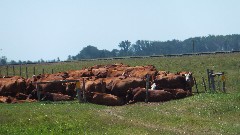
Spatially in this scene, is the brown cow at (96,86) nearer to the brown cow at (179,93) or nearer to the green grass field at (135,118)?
the green grass field at (135,118)

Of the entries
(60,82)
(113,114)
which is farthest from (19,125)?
(60,82)

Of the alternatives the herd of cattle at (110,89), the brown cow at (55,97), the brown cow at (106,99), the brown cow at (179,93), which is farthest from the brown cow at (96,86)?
the brown cow at (179,93)

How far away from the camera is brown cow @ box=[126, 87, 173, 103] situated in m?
28.9

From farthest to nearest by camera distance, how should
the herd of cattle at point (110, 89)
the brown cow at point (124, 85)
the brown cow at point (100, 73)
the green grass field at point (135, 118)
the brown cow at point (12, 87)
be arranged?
the brown cow at point (100, 73)
the brown cow at point (12, 87)
the brown cow at point (124, 85)
the herd of cattle at point (110, 89)
the green grass field at point (135, 118)

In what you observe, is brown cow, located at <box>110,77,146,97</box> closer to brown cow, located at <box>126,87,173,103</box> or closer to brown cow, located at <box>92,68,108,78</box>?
brown cow, located at <box>126,87,173,103</box>

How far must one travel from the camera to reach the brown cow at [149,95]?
28.9 metres

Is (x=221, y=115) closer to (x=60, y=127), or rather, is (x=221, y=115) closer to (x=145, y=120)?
(x=145, y=120)

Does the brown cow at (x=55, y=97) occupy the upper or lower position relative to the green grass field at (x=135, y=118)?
upper

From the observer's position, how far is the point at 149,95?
29125 millimetres

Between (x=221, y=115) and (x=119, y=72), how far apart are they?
15.2 m

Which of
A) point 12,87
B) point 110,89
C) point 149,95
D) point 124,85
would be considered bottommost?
point 149,95

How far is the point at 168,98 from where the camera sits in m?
29.1

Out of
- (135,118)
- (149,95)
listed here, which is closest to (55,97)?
(149,95)

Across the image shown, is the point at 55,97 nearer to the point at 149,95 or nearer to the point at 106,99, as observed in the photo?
the point at 106,99
